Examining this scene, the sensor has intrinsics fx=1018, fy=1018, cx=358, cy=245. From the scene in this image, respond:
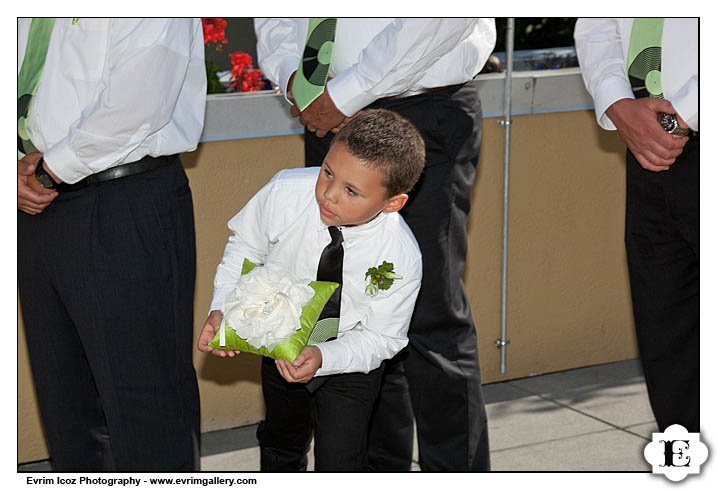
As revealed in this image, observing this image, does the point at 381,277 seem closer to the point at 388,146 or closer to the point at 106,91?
the point at 388,146

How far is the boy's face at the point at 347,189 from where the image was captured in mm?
2881

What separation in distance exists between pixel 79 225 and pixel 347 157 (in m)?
0.79

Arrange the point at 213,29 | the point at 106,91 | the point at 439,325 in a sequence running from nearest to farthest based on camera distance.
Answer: the point at 106,91 → the point at 439,325 → the point at 213,29

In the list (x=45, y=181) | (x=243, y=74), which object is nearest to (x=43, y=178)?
(x=45, y=181)

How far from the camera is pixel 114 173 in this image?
9.61 ft

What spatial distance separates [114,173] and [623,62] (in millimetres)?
1587

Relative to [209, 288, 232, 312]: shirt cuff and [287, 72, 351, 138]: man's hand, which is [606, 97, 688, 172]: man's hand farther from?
[209, 288, 232, 312]: shirt cuff

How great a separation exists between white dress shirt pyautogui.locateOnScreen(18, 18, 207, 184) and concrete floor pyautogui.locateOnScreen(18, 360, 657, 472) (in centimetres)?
185

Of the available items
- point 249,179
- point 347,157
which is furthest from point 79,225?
point 249,179

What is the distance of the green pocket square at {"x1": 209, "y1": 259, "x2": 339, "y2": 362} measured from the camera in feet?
9.44

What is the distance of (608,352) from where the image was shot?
5.41 meters

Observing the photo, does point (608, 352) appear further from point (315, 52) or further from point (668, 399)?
point (315, 52)

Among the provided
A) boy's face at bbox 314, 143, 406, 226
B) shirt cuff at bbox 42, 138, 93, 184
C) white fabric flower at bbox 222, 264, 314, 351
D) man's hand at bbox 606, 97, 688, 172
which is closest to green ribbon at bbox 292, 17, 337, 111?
boy's face at bbox 314, 143, 406, 226

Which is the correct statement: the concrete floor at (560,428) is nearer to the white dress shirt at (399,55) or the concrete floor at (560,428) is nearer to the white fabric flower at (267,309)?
the white fabric flower at (267,309)
